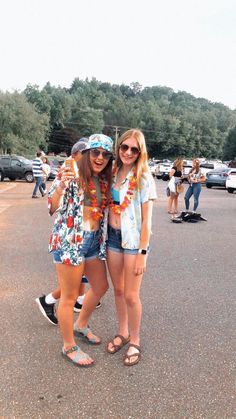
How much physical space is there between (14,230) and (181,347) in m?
5.84

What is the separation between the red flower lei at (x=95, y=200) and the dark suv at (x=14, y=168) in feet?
71.1

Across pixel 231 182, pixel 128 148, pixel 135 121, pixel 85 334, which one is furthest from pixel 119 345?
pixel 135 121

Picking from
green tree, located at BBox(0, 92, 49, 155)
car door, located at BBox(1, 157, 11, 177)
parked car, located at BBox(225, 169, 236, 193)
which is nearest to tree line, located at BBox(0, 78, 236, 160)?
green tree, located at BBox(0, 92, 49, 155)

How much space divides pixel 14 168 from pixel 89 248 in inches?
870

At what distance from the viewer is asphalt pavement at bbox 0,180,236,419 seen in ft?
8.32

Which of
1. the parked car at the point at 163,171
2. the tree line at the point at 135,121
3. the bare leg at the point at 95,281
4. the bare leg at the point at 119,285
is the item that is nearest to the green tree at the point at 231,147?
the tree line at the point at 135,121

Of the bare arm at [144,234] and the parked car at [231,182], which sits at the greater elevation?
the bare arm at [144,234]

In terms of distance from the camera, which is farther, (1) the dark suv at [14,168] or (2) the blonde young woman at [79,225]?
(1) the dark suv at [14,168]

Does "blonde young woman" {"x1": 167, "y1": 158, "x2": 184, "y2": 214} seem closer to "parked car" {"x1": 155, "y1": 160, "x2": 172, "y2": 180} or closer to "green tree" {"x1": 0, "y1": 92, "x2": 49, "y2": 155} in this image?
"parked car" {"x1": 155, "y1": 160, "x2": 172, "y2": 180}

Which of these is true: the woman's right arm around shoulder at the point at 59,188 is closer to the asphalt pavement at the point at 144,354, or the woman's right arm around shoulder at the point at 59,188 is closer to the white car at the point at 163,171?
the asphalt pavement at the point at 144,354

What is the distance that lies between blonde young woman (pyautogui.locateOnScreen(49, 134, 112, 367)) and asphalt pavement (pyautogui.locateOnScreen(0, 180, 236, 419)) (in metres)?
0.29

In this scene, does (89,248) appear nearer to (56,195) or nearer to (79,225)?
(79,225)

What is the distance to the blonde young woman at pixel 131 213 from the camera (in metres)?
2.97

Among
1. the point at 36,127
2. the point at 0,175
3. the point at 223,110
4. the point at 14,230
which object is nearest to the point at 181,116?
the point at 223,110
